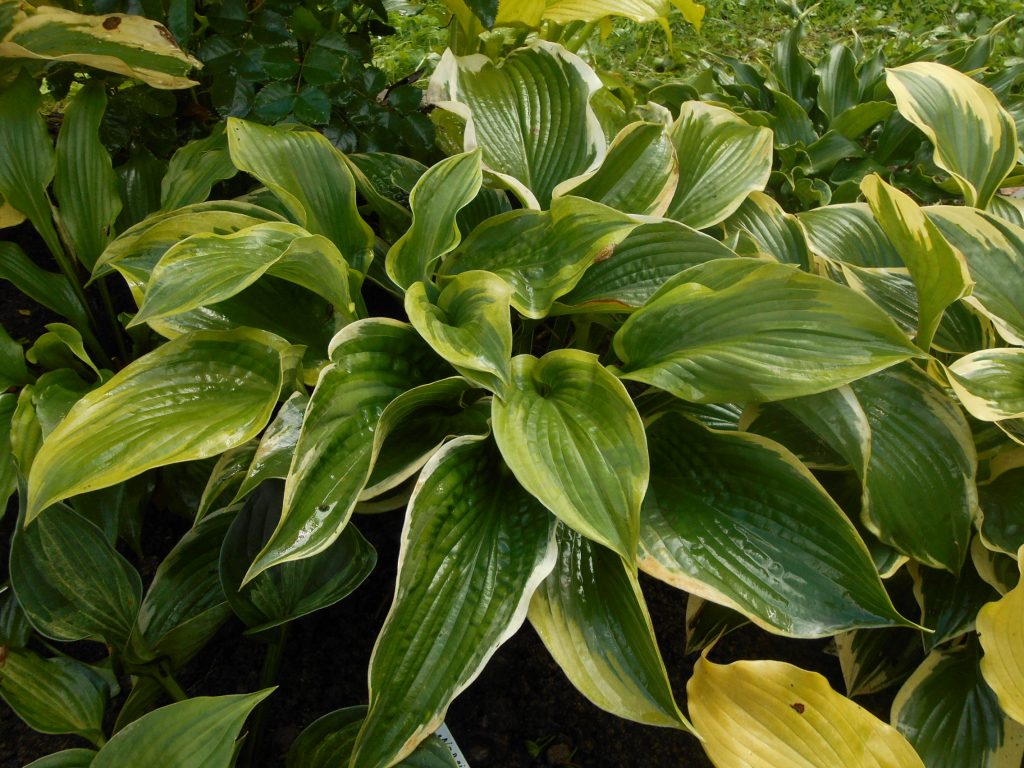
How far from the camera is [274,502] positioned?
867 mm

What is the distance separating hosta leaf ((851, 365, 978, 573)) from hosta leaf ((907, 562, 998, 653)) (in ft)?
0.26

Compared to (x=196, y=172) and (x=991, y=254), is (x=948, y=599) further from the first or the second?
(x=196, y=172)

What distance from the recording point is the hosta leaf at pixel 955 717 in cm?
86

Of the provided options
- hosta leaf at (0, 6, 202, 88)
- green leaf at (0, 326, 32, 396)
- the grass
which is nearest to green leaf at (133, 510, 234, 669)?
green leaf at (0, 326, 32, 396)

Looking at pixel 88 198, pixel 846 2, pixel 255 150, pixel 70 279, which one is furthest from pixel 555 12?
pixel 846 2

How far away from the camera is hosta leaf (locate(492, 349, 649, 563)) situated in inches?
27.1

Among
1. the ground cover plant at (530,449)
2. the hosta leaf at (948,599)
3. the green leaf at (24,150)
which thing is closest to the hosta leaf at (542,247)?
the ground cover plant at (530,449)

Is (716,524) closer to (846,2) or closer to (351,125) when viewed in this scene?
(351,125)

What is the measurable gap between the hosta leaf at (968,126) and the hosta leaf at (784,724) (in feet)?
2.92

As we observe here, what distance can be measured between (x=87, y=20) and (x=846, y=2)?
267 cm

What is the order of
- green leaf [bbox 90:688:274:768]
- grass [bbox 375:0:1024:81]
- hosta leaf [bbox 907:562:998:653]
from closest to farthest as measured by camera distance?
green leaf [bbox 90:688:274:768]
hosta leaf [bbox 907:562:998:653]
grass [bbox 375:0:1024:81]

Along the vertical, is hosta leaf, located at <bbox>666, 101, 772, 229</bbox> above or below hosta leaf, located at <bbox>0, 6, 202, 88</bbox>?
below

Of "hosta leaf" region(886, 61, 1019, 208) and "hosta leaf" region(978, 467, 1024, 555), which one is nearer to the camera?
"hosta leaf" region(978, 467, 1024, 555)

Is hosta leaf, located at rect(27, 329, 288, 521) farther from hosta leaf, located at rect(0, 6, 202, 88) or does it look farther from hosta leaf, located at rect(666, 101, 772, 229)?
hosta leaf, located at rect(666, 101, 772, 229)
